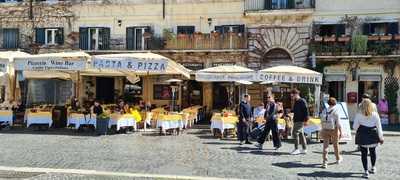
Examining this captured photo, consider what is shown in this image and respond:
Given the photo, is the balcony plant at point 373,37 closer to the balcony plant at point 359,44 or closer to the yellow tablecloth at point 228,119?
the balcony plant at point 359,44

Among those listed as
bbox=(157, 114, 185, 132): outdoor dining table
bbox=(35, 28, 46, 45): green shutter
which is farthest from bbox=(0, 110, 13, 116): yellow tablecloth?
bbox=(35, 28, 46, 45): green shutter

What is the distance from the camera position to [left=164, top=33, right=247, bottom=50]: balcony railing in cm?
2858

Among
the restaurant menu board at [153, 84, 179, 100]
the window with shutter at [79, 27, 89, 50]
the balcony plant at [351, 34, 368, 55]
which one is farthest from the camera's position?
the window with shutter at [79, 27, 89, 50]

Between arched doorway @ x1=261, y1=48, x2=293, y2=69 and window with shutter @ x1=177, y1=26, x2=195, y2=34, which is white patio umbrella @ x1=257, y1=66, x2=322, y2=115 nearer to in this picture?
arched doorway @ x1=261, y1=48, x2=293, y2=69

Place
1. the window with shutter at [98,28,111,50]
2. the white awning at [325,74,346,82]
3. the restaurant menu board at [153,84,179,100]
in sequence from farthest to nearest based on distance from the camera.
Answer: the window with shutter at [98,28,111,50] < the restaurant menu board at [153,84,179,100] < the white awning at [325,74,346,82]

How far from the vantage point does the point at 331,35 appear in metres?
27.9

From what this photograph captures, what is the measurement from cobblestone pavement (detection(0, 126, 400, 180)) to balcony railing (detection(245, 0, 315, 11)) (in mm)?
11752

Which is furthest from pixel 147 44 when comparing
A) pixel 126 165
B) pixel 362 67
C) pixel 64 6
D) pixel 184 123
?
pixel 126 165

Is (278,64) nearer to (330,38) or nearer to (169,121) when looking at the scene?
(330,38)

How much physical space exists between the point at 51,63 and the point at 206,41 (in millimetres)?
10953

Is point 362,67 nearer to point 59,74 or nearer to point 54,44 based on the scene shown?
point 59,74

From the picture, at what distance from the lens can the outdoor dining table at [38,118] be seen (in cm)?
2027

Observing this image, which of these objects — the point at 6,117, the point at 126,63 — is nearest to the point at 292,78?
the point at 126,63

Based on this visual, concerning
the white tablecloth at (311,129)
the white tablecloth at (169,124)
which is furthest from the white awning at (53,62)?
the white tablecloth at (311,129)
